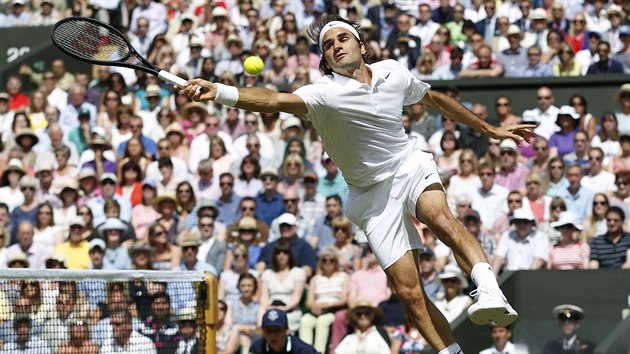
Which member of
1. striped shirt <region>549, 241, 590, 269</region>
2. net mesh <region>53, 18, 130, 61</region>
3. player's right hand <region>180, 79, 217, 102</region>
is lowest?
striped shirt <region>549, 241, 590, 269</region>

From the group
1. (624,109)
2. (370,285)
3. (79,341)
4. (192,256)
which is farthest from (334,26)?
(624,109)

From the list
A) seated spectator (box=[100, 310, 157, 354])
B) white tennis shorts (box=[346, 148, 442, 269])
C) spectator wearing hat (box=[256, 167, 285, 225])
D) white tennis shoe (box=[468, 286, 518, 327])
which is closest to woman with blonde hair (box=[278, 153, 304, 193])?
spectator wearing hat (box=[256, 167, 285, 225])

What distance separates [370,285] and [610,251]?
2.61 metres

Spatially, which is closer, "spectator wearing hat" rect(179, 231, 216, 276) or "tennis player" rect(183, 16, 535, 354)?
"tennis player" rect(183, 16, 535, 354)

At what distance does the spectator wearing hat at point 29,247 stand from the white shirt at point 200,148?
240 cm

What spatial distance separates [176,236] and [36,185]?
2503mm

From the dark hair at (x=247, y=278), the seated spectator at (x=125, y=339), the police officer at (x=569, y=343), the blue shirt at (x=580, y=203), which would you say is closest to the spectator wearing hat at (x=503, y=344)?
the police officer at (x=569, y=343)

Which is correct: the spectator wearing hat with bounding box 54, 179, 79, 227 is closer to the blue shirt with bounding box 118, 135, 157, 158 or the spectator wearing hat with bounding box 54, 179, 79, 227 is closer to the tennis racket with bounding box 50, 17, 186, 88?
the blue shirt with bounding box 118, 135, 157, 158

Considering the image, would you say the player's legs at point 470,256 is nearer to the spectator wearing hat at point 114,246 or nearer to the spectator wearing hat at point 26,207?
the spectator wearing hat at point 114,246

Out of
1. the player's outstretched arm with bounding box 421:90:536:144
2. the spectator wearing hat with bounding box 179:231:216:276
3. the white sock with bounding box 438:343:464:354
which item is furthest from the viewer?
the spectator wearing hat with bounding box 179:231:216:276

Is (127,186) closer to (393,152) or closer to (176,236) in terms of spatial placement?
(176,236)

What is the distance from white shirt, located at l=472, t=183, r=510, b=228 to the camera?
15.5m

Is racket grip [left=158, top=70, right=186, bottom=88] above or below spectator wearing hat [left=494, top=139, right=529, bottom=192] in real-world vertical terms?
below

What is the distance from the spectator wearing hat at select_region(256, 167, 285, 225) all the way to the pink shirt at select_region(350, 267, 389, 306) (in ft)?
6.72
